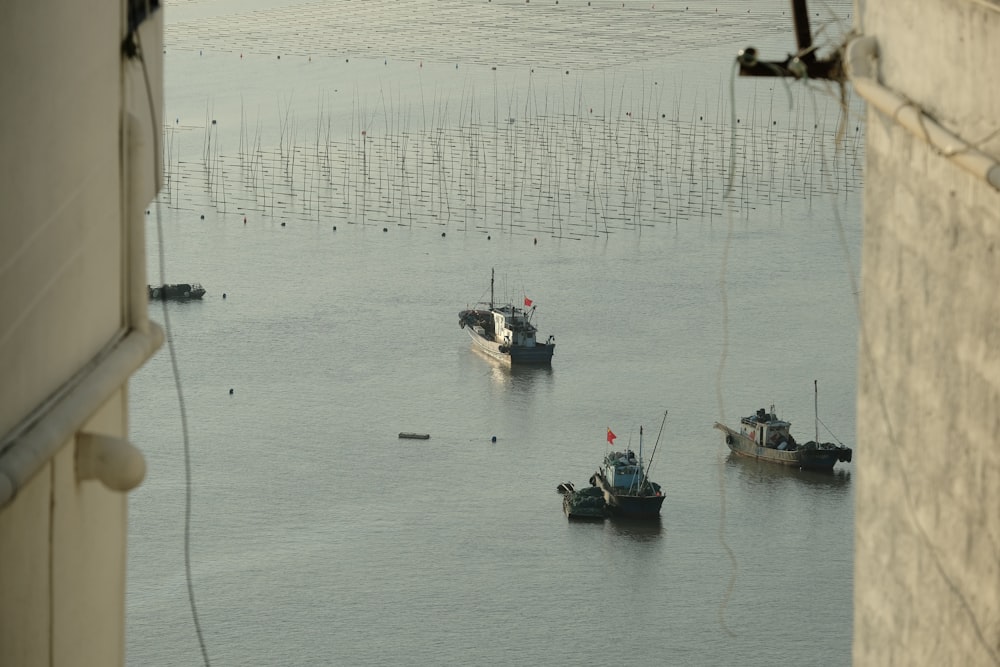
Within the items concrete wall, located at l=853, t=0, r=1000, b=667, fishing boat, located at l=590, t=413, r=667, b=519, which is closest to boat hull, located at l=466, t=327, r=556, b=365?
fishing boat, located at l=590, t=413, r=667, b=519

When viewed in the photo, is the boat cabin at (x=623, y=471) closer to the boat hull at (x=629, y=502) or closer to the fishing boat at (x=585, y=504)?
the boat hull at (x=629, y=502)

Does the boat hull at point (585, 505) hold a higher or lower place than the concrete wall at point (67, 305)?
lower

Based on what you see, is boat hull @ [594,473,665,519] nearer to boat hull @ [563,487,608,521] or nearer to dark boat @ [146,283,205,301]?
boat hull @ [563,487,608,521]

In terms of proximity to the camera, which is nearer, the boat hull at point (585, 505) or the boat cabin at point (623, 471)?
the boat hull at point (585, 505)

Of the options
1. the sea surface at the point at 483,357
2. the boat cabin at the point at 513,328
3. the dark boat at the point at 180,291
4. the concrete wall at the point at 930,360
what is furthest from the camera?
the dark boat at the point at 180,291

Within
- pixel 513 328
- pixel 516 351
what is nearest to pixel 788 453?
pixel 516 351

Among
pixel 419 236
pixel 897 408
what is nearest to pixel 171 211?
pixel 419 236

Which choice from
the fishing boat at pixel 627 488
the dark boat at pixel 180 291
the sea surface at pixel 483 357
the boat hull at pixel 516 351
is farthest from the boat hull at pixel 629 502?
the dark boat at pixel 180 291

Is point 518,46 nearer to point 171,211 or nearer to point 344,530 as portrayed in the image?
point 171,211
